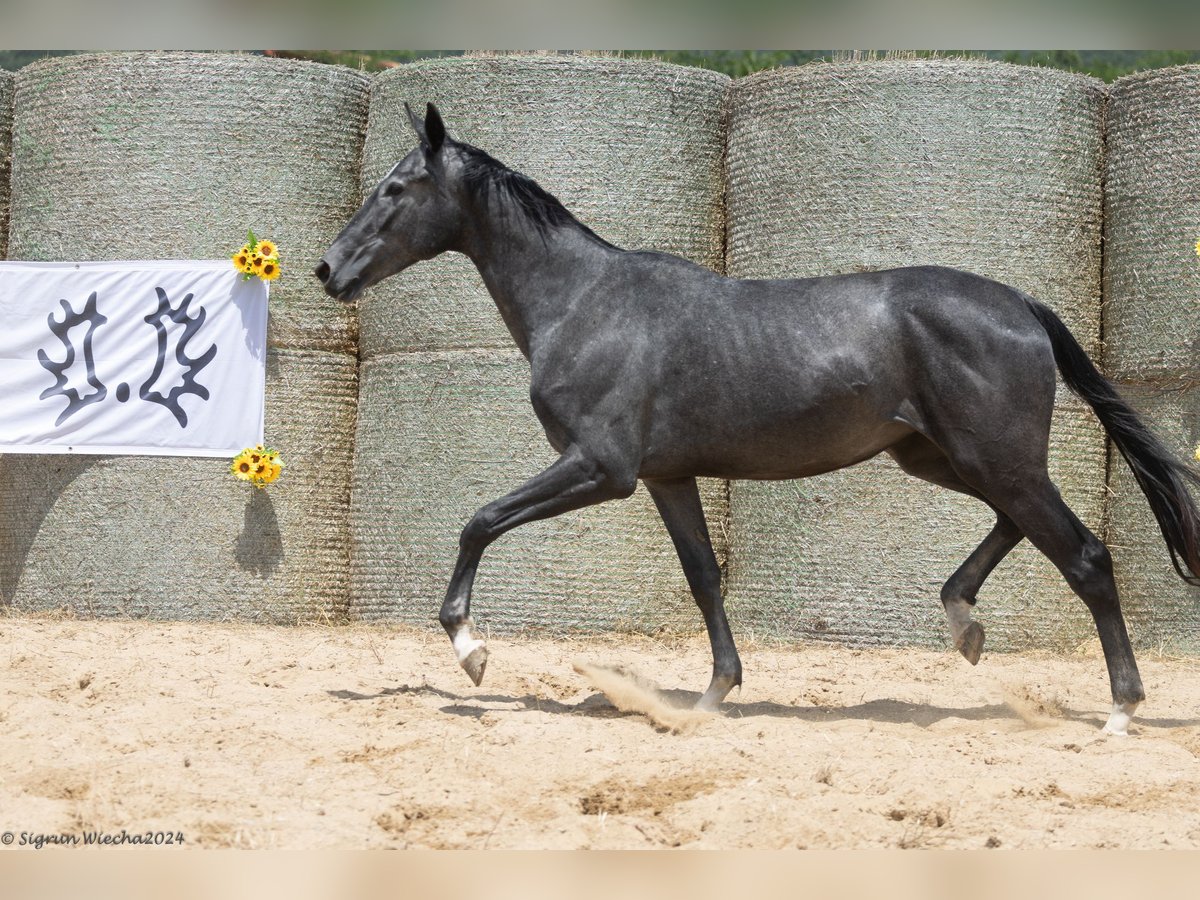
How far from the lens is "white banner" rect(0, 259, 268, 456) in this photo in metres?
6.89

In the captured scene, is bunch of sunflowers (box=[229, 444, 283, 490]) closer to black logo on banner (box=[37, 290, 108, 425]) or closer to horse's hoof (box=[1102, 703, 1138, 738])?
black logo on banner (box=[37, 290, 108, 425])

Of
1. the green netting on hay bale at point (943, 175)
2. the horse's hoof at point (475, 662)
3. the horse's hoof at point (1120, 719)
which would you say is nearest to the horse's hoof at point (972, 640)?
the horse's hoof at point (1120, 719)

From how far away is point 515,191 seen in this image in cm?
504

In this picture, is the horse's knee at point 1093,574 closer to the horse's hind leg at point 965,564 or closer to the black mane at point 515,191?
the horse's hind leg at point 965,564

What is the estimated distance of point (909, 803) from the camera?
3.36 metres

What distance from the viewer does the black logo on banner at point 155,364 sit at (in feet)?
22.7

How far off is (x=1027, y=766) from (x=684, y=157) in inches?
154

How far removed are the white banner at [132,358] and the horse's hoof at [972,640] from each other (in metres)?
3.76

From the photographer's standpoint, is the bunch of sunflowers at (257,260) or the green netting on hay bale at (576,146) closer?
the green netting on hay bale at (576,146)

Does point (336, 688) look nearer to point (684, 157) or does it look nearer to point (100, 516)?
point (100, 516)

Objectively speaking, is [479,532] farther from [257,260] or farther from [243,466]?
[257,260]

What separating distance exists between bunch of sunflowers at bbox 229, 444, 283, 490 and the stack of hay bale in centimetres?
422

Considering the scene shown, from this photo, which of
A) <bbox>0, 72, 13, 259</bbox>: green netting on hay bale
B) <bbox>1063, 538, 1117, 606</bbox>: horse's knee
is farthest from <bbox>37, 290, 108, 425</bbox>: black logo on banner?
<bbox>1063, 538, 1117, 606</bbox>: horse's knee

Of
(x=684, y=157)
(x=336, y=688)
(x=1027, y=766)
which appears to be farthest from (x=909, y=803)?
(x=684, y=157)
